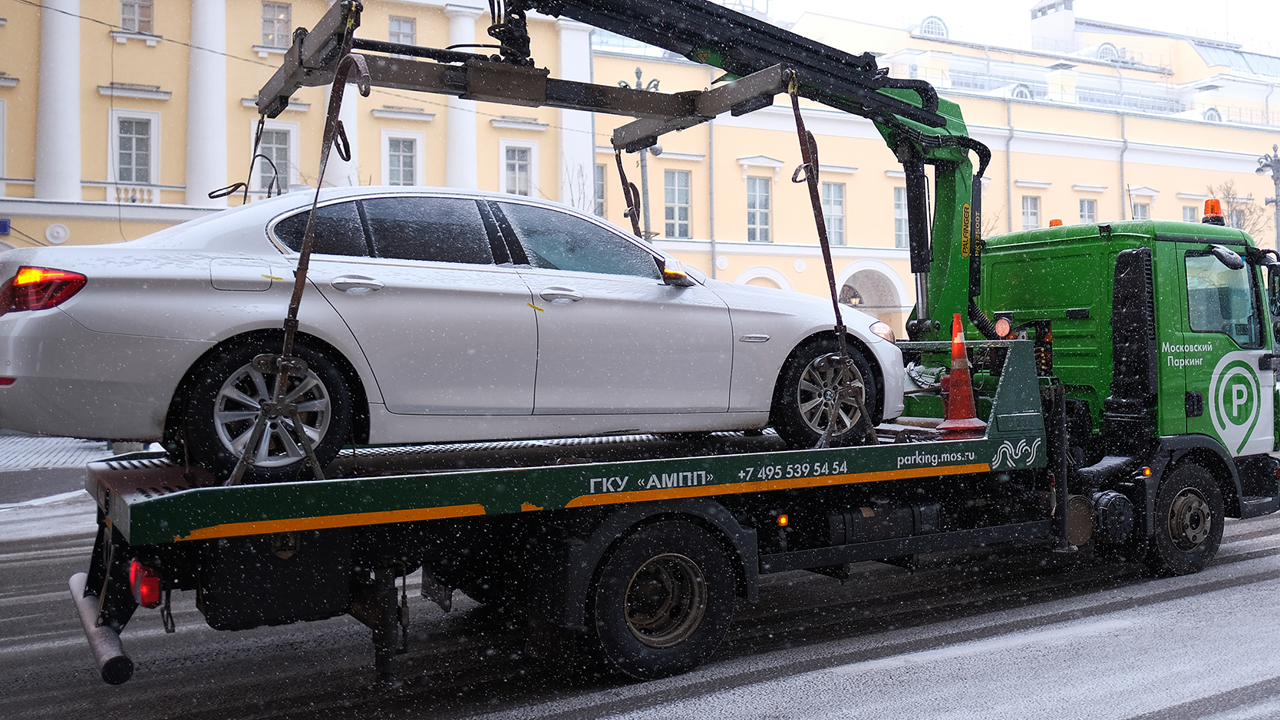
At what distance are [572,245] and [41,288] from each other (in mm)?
2365

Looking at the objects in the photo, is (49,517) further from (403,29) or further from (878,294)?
(878,294)

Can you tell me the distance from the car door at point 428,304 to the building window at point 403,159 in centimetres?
1797

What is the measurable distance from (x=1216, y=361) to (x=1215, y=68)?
130 ft

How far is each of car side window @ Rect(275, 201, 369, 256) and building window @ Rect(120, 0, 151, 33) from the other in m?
19.2

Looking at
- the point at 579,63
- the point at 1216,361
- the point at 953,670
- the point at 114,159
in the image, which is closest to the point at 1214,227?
the point at 1216,361

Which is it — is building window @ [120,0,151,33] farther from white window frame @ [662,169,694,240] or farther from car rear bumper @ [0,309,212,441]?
car rear bumper @ [0,309,212,441]

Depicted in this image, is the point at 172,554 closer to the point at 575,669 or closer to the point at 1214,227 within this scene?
the point at 575,669

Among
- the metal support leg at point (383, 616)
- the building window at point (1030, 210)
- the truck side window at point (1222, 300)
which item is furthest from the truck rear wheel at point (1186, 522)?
the building window at point (1030, 210)

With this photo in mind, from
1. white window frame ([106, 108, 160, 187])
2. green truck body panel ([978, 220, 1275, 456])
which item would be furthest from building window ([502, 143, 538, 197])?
green truck body panel ([978, 220, 1275, 456])

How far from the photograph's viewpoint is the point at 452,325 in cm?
469

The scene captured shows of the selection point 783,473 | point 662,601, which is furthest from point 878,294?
point 662,601

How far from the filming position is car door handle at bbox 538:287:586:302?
16.3ft

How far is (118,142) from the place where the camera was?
2083cm

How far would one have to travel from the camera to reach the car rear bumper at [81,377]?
158 inches
